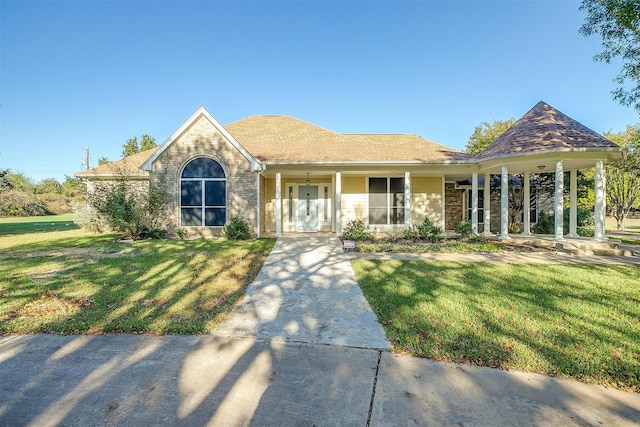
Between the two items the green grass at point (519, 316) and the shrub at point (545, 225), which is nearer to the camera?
the green grass at point (519, 316)

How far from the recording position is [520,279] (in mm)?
6164

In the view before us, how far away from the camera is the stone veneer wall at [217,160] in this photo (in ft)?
39.0

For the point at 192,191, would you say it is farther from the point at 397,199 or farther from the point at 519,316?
the point at 519,316

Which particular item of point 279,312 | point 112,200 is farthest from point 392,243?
point 112,200

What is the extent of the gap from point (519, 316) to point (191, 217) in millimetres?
11718

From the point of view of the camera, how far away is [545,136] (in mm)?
10070

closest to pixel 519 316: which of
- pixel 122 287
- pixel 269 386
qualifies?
pixel 269 386

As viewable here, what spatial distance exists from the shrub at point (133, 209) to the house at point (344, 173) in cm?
46

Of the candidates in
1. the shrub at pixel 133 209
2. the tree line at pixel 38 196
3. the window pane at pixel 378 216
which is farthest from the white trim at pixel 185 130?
the tree line at pixel 38 196

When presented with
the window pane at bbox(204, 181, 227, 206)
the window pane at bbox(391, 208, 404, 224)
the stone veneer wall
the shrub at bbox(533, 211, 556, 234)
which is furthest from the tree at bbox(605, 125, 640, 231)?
the window pane at bbox(204, 181, 227, 206)

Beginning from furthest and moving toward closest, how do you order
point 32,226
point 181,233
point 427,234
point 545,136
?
point 32,226 → point 181,233 → point 427,234 → point 545,136

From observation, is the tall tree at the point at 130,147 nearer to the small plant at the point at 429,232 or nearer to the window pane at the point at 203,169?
the window pane at the point at 203,169

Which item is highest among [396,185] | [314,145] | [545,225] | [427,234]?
[314,145]

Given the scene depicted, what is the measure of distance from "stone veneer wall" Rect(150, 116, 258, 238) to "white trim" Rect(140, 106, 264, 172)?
15 cm
